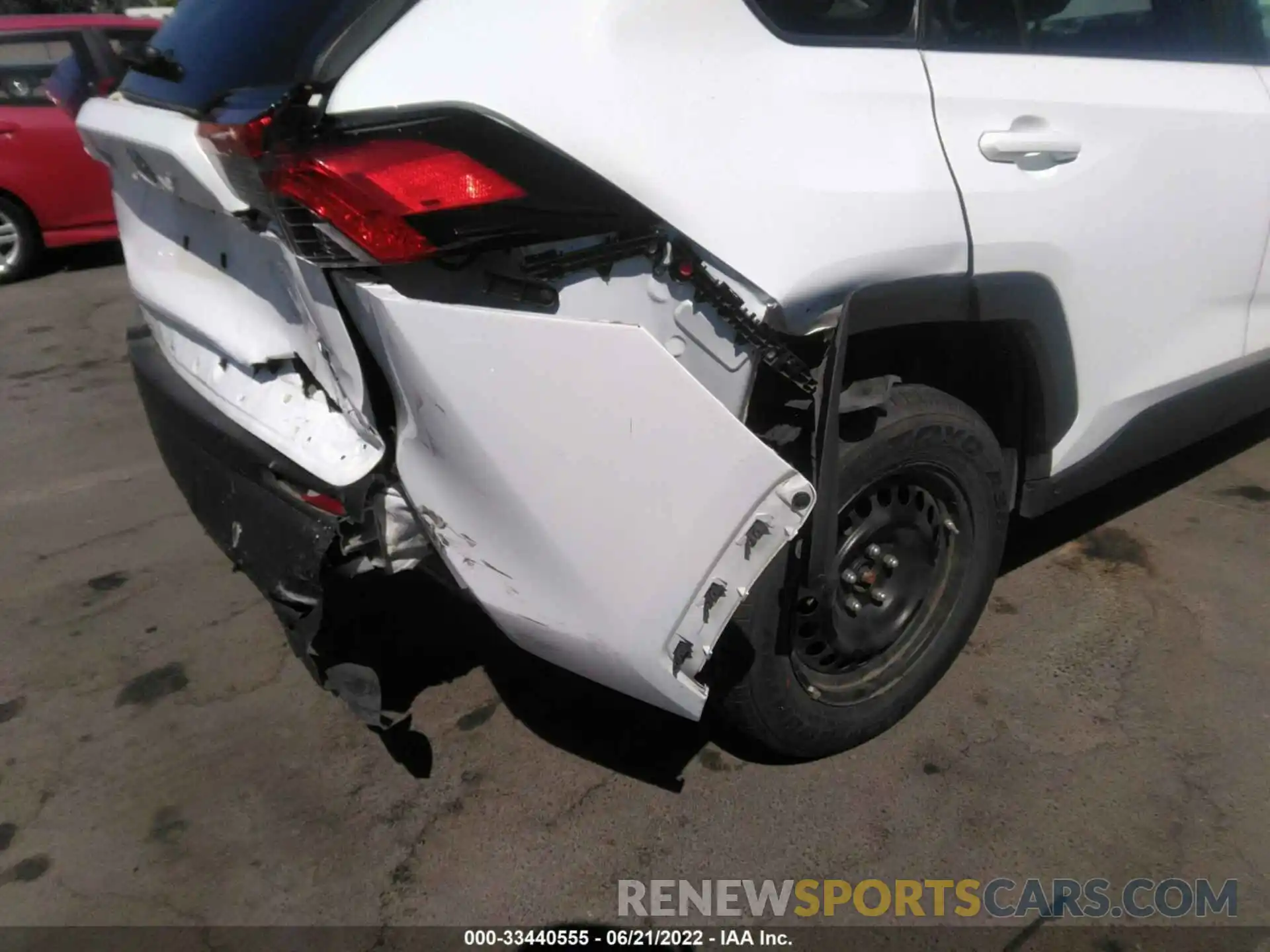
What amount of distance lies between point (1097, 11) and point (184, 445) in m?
2.39

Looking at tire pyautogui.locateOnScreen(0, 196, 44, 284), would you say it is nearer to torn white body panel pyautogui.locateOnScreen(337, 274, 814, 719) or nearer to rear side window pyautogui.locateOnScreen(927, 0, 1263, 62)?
torn white body panel pyautogui.locateOnScreen(337, 274, 814, 719)

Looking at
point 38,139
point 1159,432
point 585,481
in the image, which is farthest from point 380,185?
point 38,139

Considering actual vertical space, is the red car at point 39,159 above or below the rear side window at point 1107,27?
below

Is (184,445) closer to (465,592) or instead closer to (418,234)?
(465,592)

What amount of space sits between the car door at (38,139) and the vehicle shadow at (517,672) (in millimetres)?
5683

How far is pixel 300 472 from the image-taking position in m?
2.07

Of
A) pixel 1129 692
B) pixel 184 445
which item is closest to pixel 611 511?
pixel 184 445

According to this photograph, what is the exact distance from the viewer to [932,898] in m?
2.19

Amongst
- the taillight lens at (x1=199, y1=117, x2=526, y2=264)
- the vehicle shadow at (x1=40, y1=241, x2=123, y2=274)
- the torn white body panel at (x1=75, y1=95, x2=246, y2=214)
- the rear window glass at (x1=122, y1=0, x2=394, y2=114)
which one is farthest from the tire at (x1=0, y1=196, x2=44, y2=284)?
the taillight lens at (x1=199, y1=117, x2=526, y2=264)

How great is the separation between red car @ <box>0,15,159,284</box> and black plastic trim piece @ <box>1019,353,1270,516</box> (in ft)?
22.1

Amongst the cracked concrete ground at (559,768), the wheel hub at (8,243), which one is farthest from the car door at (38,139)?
the cracked concrete ground at (559,768)

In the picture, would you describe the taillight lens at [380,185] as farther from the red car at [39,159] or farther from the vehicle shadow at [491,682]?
the red car at [39,159]

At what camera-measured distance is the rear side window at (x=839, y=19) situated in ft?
6.21

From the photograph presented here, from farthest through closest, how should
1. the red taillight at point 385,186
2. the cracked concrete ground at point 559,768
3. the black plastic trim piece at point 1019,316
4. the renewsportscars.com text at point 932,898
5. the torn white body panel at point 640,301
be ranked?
the cracked concrete ground at point 559,768 → the renewsportscars.com text at point 932,898 → the black plastic trim piece at point 1019,316 → the torn white body panel at point 640,301 → the red taillight at point 385,186
